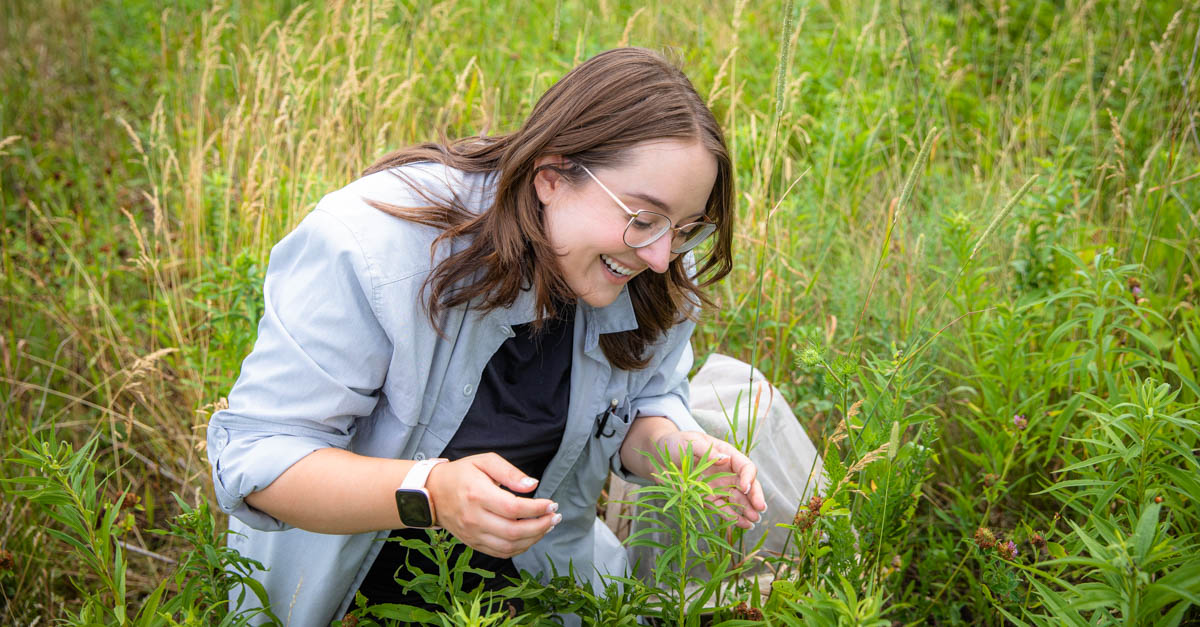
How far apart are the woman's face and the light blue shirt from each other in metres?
0.13

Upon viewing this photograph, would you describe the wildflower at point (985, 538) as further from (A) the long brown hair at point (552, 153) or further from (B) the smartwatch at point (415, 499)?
(B) the smartwatch at point (415, 499)

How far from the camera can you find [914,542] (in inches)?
88.0

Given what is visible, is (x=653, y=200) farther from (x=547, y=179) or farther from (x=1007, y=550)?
(x=1007, y=550)

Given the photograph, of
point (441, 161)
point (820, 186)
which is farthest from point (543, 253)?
point (820, 186)

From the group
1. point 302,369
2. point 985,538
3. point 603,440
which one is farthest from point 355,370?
point 985,538

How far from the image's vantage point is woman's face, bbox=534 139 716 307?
148 centimetres

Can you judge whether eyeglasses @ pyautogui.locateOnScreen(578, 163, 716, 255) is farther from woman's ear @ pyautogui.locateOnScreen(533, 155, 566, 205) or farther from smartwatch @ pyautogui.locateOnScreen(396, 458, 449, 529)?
smartwatch @ pyautogui.locateOnScreen(396, 458, 449, 529)

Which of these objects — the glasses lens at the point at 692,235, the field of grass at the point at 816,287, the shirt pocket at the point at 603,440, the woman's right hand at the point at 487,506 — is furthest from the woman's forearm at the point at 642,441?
the woman's right hand at the point at 487,506

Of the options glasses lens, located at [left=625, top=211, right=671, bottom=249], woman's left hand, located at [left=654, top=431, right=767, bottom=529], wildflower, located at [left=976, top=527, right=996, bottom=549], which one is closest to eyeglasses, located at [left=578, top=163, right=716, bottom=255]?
glasses lens, located at [left=625, top=211, right=671, bottom=249]

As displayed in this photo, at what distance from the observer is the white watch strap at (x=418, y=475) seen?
4.25 feet

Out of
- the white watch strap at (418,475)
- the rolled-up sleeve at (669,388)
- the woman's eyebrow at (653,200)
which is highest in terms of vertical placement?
the woman's eyebrow at (653,200)

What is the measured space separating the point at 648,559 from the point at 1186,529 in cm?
107

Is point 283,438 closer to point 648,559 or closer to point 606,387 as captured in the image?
point 606,387

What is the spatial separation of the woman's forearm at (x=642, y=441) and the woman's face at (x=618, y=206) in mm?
356
